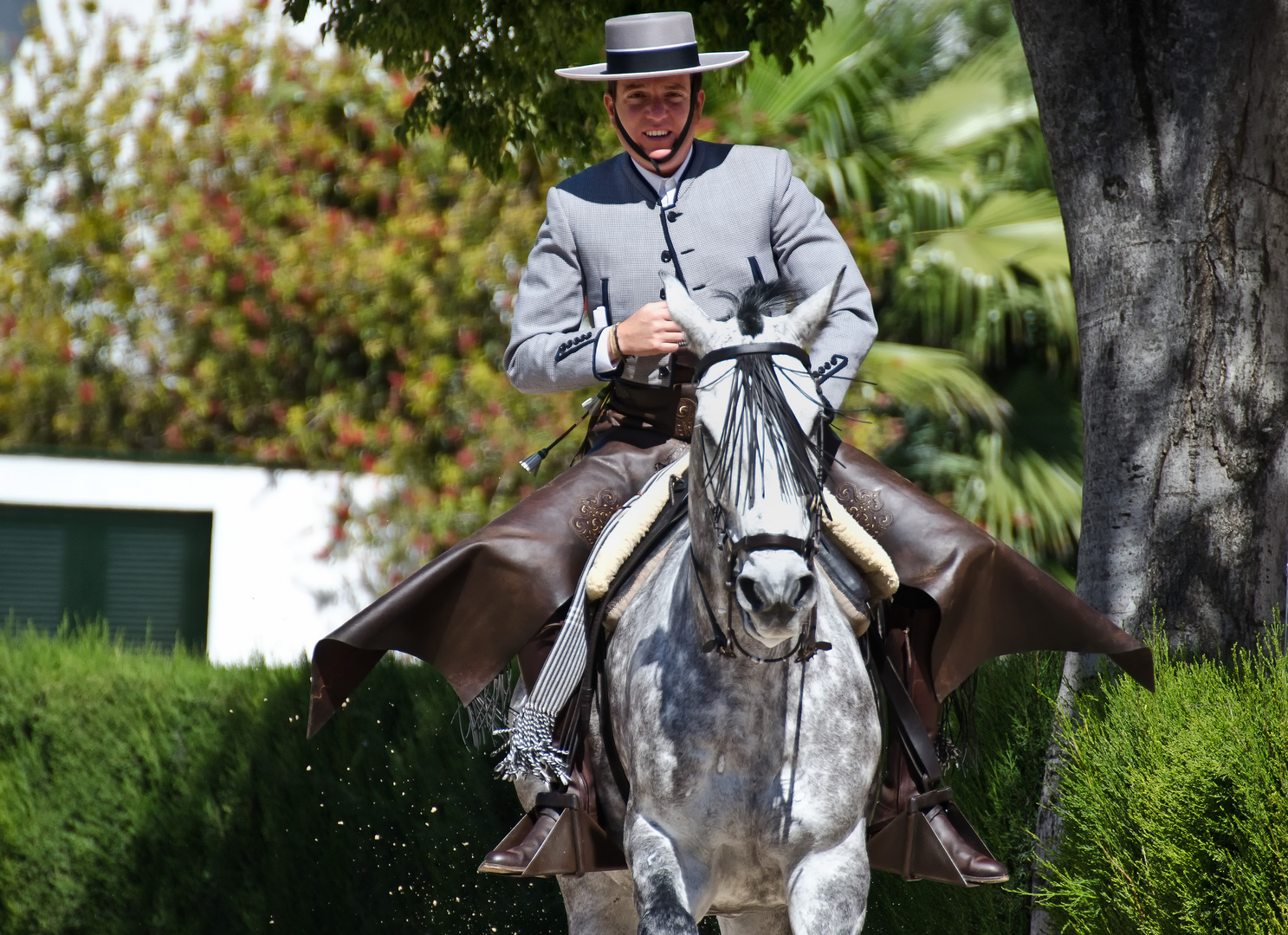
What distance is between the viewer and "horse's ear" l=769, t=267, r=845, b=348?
3.11 metres

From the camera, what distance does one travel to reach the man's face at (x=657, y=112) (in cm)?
398

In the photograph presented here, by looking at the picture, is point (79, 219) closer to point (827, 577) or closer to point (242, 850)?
point (242, 850)

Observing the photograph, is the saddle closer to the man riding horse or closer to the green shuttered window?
the man riding horse

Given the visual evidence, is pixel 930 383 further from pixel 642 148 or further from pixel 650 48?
pixel 650 48

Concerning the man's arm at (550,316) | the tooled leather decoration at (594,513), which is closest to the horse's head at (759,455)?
the man's arm at (550,316)

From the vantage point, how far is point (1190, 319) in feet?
15.5

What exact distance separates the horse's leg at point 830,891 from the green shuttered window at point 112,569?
8.26m

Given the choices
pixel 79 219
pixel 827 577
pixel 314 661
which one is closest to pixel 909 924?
pixel 827 577

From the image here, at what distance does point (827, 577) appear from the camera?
11.6ft

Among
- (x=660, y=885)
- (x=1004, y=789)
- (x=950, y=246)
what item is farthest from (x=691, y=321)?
(x=950, y=246)

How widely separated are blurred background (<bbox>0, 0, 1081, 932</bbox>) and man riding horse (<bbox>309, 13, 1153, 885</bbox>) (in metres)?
4.80

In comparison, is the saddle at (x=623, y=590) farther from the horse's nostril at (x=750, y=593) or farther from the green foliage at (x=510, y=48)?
the green foliage at (x=510, y=48)

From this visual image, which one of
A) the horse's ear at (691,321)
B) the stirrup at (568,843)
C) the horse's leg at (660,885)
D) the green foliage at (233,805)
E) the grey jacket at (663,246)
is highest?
the grey jacket at (663,246)

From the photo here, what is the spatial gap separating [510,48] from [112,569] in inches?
237
